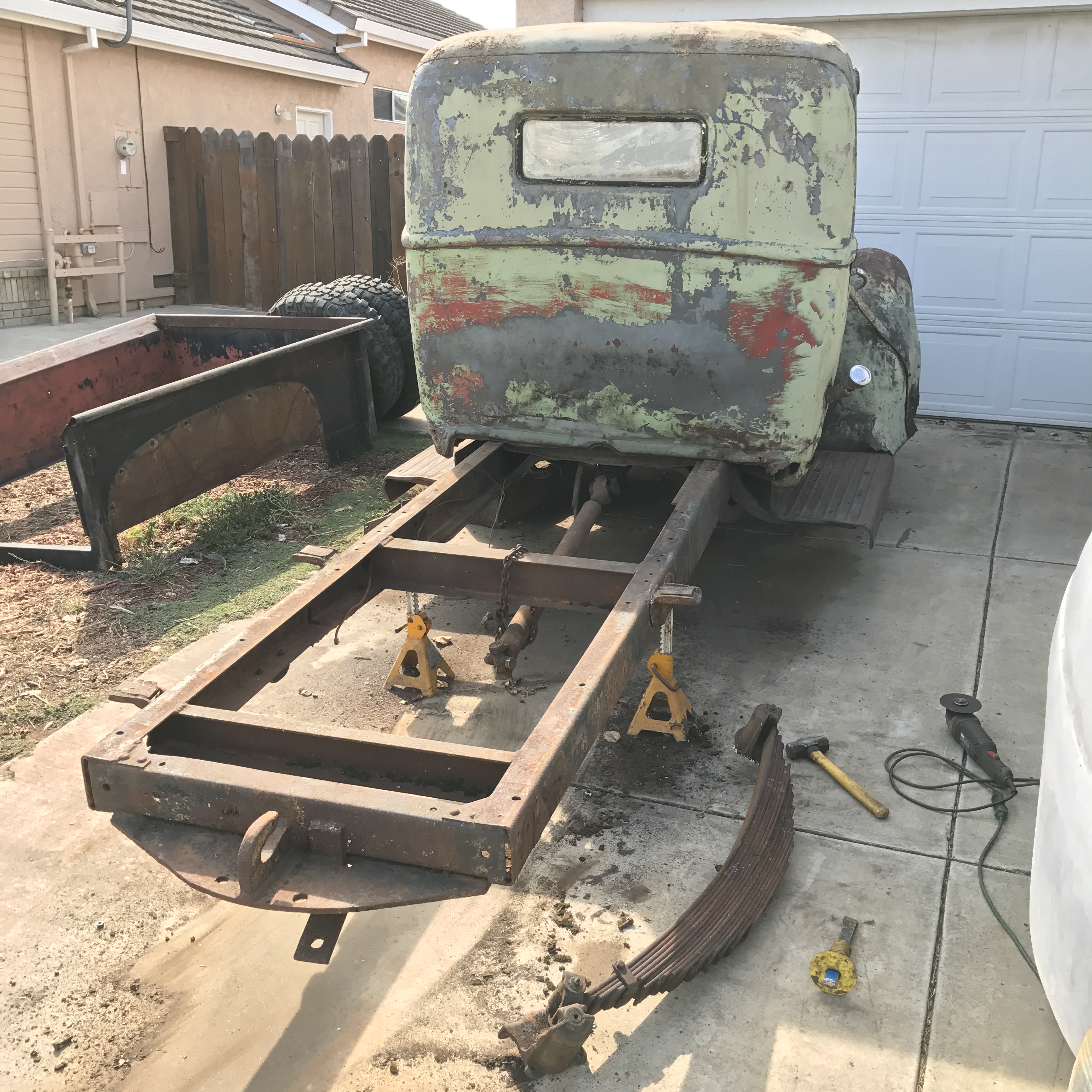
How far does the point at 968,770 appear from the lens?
345cm

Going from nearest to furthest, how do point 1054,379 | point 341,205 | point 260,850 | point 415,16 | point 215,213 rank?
point 260,850
point 1054,379
point 341,205
point 215,213
point 415,16

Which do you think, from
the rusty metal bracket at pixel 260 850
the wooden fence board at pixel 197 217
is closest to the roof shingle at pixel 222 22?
the wooden fence board at pixel 197 217

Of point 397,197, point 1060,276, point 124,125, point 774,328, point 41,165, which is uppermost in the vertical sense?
point 124,125

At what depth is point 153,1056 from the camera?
2404 mm

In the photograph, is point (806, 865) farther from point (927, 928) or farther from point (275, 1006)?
point (275, 1006)

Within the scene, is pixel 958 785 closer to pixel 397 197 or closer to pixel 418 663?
pixel 418 663

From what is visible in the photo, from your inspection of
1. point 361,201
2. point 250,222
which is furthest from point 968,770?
point 250,222

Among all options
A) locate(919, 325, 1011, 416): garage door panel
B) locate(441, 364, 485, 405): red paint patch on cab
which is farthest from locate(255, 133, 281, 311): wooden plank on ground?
locate(441, 364, 485, 405): red paint patch on cab

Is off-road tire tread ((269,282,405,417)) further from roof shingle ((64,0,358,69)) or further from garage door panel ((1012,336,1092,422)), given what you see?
roof shingle ((64,0,358,69))

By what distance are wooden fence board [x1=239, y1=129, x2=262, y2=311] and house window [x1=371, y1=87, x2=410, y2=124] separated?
5916 millimetres

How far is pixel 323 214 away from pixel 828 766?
9316mm

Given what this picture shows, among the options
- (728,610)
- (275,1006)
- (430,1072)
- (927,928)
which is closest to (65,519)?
(728,610)

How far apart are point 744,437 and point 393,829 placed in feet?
7.56

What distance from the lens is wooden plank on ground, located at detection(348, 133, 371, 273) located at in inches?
421
